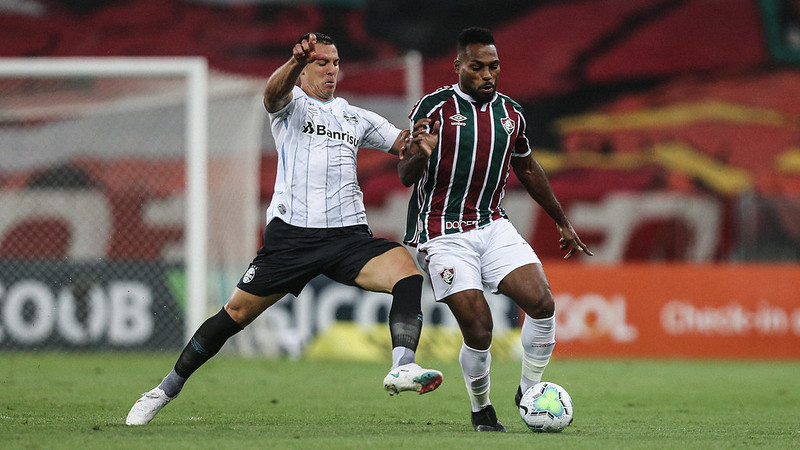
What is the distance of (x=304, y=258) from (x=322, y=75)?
3.49 ft

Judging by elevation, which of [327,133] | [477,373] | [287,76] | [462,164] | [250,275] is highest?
[287,76]

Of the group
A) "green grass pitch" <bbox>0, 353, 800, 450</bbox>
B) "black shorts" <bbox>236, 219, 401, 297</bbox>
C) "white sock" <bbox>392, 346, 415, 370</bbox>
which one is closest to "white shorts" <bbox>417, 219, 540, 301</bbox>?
"black shorts" <bbox>236, 219, 401, 297</bbox>

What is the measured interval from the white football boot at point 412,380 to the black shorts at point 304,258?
974 mm

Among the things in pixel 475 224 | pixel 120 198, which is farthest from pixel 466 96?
pixel 120 198

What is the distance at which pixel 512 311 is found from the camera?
13844 mm

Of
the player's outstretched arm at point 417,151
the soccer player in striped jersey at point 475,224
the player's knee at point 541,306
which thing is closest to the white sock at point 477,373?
the soccer player in striped jersey at point 475,224

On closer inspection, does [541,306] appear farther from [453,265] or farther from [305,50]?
[305,50]

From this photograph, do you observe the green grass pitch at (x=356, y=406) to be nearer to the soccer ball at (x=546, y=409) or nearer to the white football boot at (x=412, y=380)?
the soccer ball at (x=546, y=409)

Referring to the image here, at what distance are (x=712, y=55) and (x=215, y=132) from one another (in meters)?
15.7

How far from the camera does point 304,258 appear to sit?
21.1ft

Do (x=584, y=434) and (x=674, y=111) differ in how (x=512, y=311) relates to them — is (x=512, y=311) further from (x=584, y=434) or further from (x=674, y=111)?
(x=674, y=111)

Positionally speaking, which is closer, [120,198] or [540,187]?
[540,187]

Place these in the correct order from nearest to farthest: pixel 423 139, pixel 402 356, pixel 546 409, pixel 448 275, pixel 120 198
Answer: pixel 402 356 → pixel 423 139 → pixel 546 409 → pixel 448 275 → pixel 120 198

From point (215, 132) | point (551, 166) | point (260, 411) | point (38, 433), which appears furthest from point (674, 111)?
point (38, 433)
